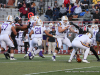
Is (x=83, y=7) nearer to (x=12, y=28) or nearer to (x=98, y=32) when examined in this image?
(x=98, y=32)

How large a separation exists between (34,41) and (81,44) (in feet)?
8.37

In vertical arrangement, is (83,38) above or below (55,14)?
below

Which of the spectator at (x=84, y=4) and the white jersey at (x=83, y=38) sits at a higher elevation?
the spectator at (x=84, y=4)

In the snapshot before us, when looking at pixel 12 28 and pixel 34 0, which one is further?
pixel 34 0

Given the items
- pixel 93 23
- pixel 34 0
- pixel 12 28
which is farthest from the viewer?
pixel 34 0

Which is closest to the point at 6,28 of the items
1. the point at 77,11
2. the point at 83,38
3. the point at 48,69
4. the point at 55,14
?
the point at 83,38

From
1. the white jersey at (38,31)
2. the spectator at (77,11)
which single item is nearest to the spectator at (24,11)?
the spectator at (77,11)

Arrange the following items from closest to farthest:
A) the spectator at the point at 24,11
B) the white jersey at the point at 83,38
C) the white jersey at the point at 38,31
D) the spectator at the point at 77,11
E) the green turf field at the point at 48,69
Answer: the green turf field at the point at 48,69 < the white jersey at the point at 83,38 < the white jersey at the point at 38,31 < the spectator at the point at 77,11 < the spectator at the point at 24,11

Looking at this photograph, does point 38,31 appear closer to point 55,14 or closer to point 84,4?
point 55,14

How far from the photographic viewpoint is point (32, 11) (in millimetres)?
20734

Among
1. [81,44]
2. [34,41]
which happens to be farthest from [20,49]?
[81,44]

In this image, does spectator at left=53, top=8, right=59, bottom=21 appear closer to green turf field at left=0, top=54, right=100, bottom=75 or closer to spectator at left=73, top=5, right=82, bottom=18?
spectator at left=73, top=5, right=82, bottom=18

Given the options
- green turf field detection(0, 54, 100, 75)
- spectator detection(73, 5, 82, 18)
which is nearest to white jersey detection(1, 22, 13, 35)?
green turf field detection(0, 54, 100, 75)

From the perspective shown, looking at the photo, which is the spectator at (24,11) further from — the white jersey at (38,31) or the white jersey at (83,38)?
the white jersey at (83,38)
